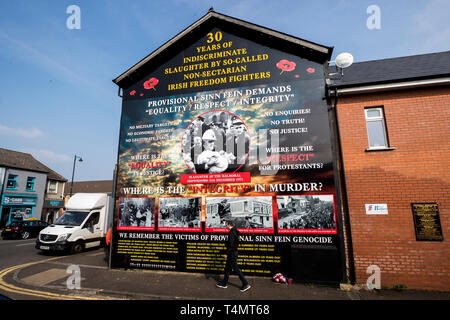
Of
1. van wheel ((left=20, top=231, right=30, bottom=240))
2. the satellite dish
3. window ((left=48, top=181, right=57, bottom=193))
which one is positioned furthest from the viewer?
window ((left=48, top=181, right=57, bottom=193))

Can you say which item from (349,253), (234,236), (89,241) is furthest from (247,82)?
(89,241)

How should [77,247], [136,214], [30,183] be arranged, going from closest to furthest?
[136,214]
[77,247]
[30,183]

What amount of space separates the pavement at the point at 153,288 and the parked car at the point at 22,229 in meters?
12.4

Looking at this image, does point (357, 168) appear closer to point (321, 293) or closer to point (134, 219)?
point (321, 293)

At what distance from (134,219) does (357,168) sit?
842cm

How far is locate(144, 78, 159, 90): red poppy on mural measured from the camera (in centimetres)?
939

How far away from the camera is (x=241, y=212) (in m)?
7.48

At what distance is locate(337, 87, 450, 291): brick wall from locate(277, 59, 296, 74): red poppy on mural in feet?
9.41

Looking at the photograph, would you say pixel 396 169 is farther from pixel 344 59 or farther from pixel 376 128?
pixel 344 59

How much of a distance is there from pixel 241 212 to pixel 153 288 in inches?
141

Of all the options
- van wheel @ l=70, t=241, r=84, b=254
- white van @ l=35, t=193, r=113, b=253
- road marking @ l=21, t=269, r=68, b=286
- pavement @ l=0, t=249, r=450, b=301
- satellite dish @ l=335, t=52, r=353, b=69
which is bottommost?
pavement @ l=0, t=249, r=450, b=301

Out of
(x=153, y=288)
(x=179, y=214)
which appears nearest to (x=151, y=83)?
(x=179, y=214)

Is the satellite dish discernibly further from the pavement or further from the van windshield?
the van windshield

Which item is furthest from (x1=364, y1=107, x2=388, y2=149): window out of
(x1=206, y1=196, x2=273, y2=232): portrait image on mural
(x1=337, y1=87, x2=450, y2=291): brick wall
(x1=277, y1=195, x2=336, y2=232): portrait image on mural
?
(x1=206, y1=196, x2=273, y2=232): portrait image on mural
